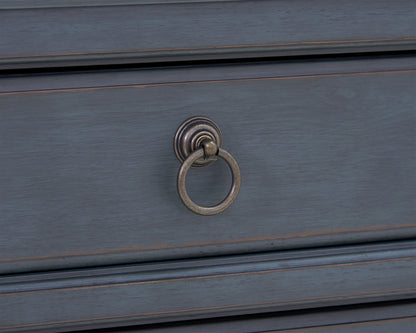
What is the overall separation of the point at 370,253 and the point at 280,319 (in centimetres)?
10

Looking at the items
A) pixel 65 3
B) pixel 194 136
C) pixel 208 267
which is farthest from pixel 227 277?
pixel 65 3

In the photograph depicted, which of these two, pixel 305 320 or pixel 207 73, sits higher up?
pixel 207 73

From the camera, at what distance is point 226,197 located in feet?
1.16

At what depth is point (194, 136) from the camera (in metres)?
0.36

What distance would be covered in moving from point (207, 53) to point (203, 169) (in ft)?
0.30

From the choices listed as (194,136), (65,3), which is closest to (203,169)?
(194,136)

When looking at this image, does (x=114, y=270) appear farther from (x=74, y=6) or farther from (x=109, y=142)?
(x=74, y=6)

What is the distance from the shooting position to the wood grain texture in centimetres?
34

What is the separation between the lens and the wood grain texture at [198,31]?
34 centimetres

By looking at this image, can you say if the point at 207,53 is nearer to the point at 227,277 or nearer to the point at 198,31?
the point at 198,31

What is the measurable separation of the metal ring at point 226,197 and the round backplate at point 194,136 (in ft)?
0.05

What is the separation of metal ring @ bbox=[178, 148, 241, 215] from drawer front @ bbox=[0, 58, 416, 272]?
3cm

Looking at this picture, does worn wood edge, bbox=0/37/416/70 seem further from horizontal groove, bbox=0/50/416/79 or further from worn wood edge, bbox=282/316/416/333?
worn wood edge, bbox=282/316/416/333

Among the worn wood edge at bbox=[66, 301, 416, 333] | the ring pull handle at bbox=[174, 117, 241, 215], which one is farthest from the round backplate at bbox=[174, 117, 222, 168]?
the worn wood edge at bbox=[66, 301, 416, 333]
